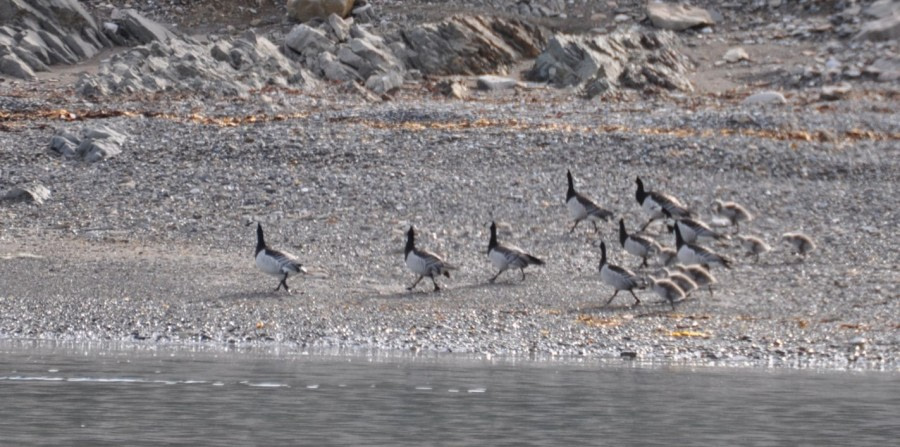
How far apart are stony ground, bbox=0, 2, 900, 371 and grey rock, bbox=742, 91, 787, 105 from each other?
1.84 ft

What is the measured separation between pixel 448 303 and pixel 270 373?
495 cm

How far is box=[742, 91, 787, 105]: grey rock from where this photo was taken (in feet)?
117

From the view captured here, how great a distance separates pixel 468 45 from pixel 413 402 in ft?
100

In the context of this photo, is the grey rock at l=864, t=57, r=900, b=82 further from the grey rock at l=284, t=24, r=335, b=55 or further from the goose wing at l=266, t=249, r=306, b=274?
the goose wing at l=266, t=249, r=306, b=274

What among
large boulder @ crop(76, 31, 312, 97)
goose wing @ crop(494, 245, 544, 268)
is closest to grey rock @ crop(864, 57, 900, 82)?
large boulder @ crop(76, 31, 312, 97)

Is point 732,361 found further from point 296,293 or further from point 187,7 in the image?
point 187,7

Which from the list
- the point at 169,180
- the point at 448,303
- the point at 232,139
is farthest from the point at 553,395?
the point at 232,139

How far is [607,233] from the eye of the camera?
22844mm

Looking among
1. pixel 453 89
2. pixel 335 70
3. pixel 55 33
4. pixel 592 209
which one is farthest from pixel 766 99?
pixel 55 33

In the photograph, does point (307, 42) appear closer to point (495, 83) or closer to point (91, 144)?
point (495, 83)

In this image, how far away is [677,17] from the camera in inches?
1807

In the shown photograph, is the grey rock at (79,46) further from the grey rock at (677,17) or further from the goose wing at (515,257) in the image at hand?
the goose wing at (515,257)

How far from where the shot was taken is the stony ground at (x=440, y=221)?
17250 millimetres

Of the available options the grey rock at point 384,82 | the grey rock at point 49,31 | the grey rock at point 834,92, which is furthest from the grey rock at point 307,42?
the grey rock at point 834,92
